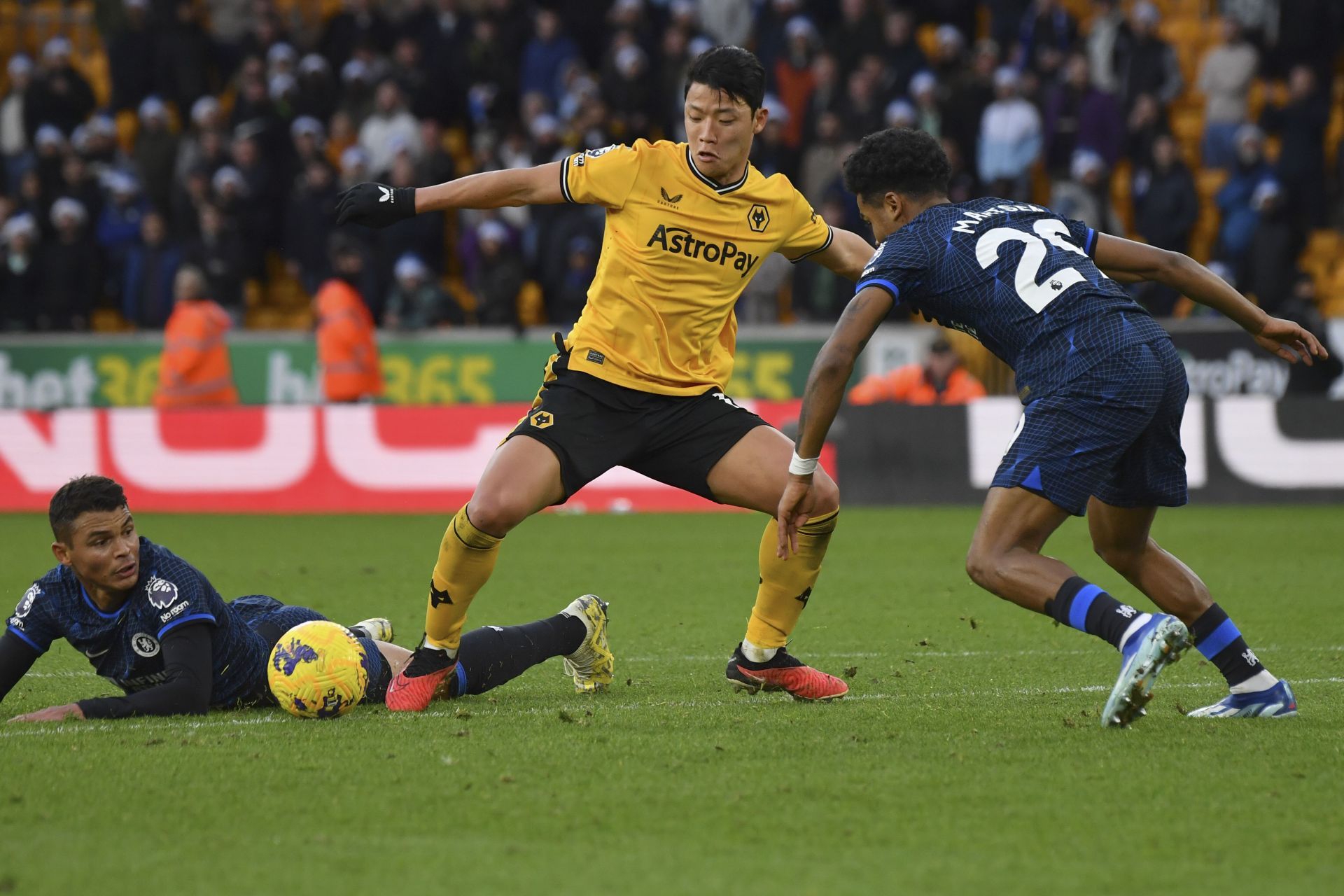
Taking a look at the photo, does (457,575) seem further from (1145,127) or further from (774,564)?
(1145,127)

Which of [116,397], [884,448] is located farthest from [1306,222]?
[116,397]

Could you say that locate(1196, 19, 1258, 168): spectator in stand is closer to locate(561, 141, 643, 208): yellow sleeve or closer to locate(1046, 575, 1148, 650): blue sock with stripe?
locate(561, 141, 643, 208): yellow sleeve

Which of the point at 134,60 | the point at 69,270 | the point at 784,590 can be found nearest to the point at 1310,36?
the point at 134,60

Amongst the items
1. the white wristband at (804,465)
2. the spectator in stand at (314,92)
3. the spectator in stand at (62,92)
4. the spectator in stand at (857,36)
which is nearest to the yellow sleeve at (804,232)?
the white wristband at (804,465)

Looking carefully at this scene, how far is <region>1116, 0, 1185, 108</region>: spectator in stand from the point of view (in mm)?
17250

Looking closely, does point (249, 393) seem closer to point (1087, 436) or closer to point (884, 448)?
point (884, 448)

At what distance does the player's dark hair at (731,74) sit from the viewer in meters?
5.75

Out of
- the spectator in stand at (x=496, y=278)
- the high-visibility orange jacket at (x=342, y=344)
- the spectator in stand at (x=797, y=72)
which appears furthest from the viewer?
the spectator in stand at (x=797, y=72)

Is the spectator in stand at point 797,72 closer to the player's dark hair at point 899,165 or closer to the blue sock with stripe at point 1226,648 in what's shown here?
the player's dark hair at point 899,165

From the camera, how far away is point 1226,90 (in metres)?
17.6

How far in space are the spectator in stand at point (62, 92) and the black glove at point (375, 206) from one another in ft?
52.2

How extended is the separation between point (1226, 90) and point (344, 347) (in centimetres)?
937

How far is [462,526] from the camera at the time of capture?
5695 millimetres

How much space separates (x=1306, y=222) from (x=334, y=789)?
48.6 feet
